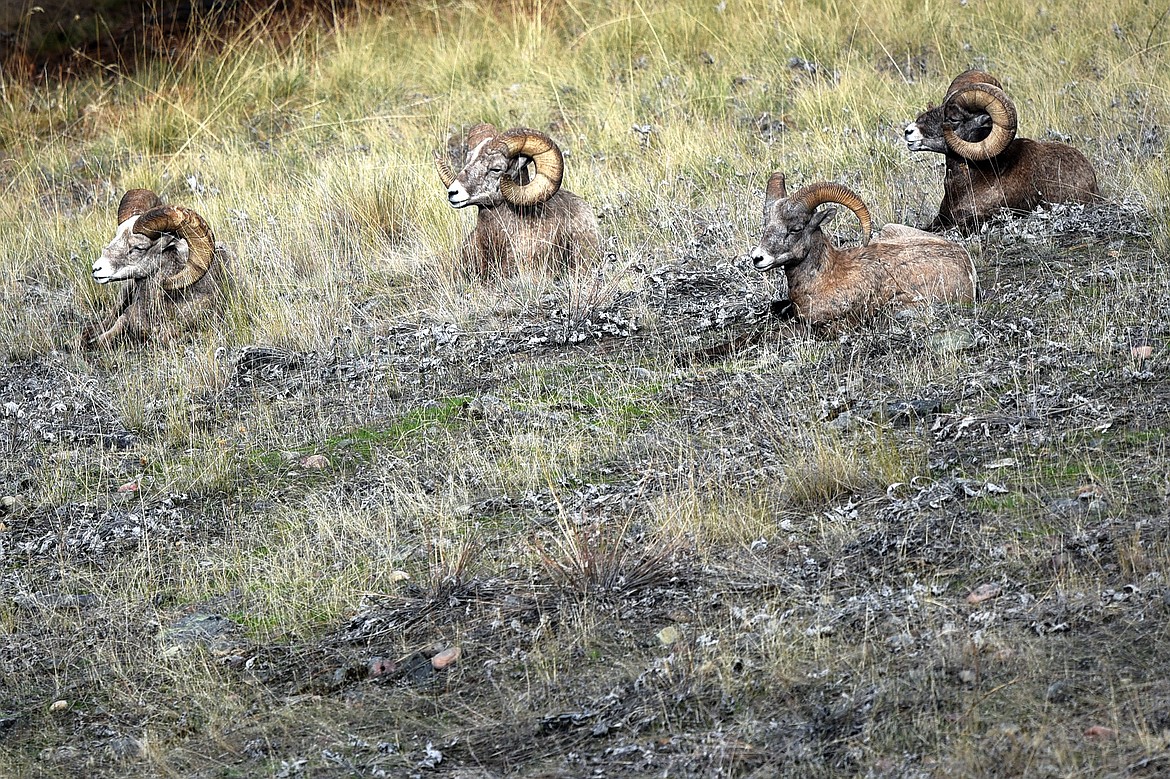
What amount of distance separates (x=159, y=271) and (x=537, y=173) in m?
2.77

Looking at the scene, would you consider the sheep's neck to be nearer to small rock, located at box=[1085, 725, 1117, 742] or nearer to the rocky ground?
the rocky ground

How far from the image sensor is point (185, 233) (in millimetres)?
9352

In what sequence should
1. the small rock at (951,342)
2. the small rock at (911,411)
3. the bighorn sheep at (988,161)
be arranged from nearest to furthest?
the small rock at (911,411) < the small rock at (951,342) < the bighorn sheep at (988,161)

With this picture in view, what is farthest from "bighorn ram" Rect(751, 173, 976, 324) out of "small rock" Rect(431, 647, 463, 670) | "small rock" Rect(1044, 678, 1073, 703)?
"small rock" Rect(1044, 678, 1073, 703)

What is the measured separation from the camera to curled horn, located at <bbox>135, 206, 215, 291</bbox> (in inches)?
361

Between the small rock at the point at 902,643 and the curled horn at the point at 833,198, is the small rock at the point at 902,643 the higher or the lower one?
the lower one

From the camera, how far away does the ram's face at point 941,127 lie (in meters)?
8.83

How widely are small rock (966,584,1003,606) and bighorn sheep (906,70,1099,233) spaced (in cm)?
473

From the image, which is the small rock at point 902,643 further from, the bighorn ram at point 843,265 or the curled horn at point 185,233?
the curled horn at point 185,233

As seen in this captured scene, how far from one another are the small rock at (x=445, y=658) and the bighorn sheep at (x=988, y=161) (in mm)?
5338

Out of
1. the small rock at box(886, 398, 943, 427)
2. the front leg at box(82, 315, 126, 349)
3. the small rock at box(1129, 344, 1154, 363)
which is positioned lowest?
the front leg at box(82, 315, 126, 349)

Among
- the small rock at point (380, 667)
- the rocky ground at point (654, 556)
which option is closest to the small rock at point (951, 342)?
the rocky ground at point (654, 556)

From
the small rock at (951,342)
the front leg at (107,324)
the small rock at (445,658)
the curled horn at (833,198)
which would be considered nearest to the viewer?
the small rock at (445,658)

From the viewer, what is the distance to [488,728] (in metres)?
4.34
